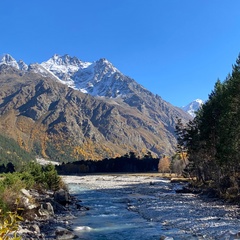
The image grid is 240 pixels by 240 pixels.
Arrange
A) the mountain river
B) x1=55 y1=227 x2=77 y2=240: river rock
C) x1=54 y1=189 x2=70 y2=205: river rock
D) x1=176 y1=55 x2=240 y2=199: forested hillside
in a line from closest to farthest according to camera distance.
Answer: x1=55 y1=227 x2=77 y2=240: river rock → the mountain river → x1=176 y1=55 x2=240 y2=199: forested hillside → x1=54 y1=189 x2=70 y2=205: river rock

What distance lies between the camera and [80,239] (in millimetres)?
24422

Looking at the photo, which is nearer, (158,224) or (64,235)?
(64,235)

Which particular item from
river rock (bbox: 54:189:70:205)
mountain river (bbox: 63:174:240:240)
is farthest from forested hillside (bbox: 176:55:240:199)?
river rock (bbox: 54:189:70:205)

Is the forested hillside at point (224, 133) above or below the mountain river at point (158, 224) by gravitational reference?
above

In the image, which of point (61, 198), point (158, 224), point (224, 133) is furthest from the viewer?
point (61, 198)

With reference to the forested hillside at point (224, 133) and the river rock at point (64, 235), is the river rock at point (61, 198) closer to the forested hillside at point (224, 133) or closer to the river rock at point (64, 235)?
the river rock at point (64, 235)

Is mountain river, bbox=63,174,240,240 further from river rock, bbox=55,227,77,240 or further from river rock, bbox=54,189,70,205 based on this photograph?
river rock, bbox=54,189,70,205

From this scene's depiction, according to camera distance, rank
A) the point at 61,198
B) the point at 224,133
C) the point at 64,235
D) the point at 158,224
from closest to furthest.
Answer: the point at 64,235
the point at 158,224
the point at 224,133
the point at 61,198

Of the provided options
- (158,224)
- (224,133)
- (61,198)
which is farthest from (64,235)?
(224,133)

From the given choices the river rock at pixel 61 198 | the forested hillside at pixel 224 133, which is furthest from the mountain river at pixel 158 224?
the forested hillside at pixel 224 133

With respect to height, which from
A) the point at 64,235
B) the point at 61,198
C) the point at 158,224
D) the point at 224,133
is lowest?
the point at 158,224

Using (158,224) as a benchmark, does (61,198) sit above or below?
above

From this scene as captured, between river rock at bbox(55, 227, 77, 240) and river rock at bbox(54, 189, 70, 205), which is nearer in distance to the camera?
river rock at bbox(55, 227, 77, 240)

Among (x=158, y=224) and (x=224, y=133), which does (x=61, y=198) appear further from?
(x=224, y=133)
